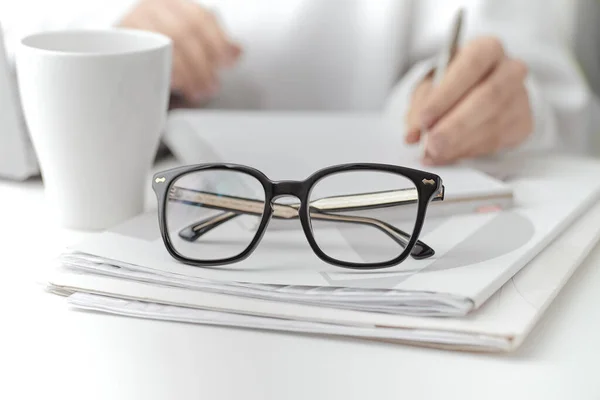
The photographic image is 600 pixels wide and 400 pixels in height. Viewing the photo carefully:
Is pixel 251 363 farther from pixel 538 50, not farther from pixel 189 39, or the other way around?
pixel 538 50

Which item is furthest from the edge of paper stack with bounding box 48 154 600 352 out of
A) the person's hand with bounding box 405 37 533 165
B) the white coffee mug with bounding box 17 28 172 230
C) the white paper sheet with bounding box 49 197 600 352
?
the person's hand with bounding box 405 37 533 165

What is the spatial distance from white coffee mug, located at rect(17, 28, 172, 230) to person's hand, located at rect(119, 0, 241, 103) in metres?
0.17

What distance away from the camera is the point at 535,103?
0.84m

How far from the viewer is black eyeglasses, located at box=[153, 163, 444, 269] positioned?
51 centimetres

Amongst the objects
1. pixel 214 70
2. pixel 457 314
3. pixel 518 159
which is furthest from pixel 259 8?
pixel 457 314

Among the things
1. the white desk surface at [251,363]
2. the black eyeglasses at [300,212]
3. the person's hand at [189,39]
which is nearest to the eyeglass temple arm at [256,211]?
the black eyeglasses at [300,212]

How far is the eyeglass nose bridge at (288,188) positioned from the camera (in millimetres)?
516

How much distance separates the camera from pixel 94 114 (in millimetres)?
572

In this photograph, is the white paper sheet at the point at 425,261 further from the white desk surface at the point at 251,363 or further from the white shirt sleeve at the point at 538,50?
the white shirt sleeve at the point at 538,50

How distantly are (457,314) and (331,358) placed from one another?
8cm

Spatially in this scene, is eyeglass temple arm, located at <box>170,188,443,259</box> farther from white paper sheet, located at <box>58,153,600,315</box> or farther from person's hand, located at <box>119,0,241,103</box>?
person's hand, located at <box>119,0,241,103</box>

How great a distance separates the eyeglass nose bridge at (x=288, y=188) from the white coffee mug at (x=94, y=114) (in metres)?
0.15

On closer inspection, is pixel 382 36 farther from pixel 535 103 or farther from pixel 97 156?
pixel 97 156

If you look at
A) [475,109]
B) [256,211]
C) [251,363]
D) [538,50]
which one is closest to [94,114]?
[256,211]
